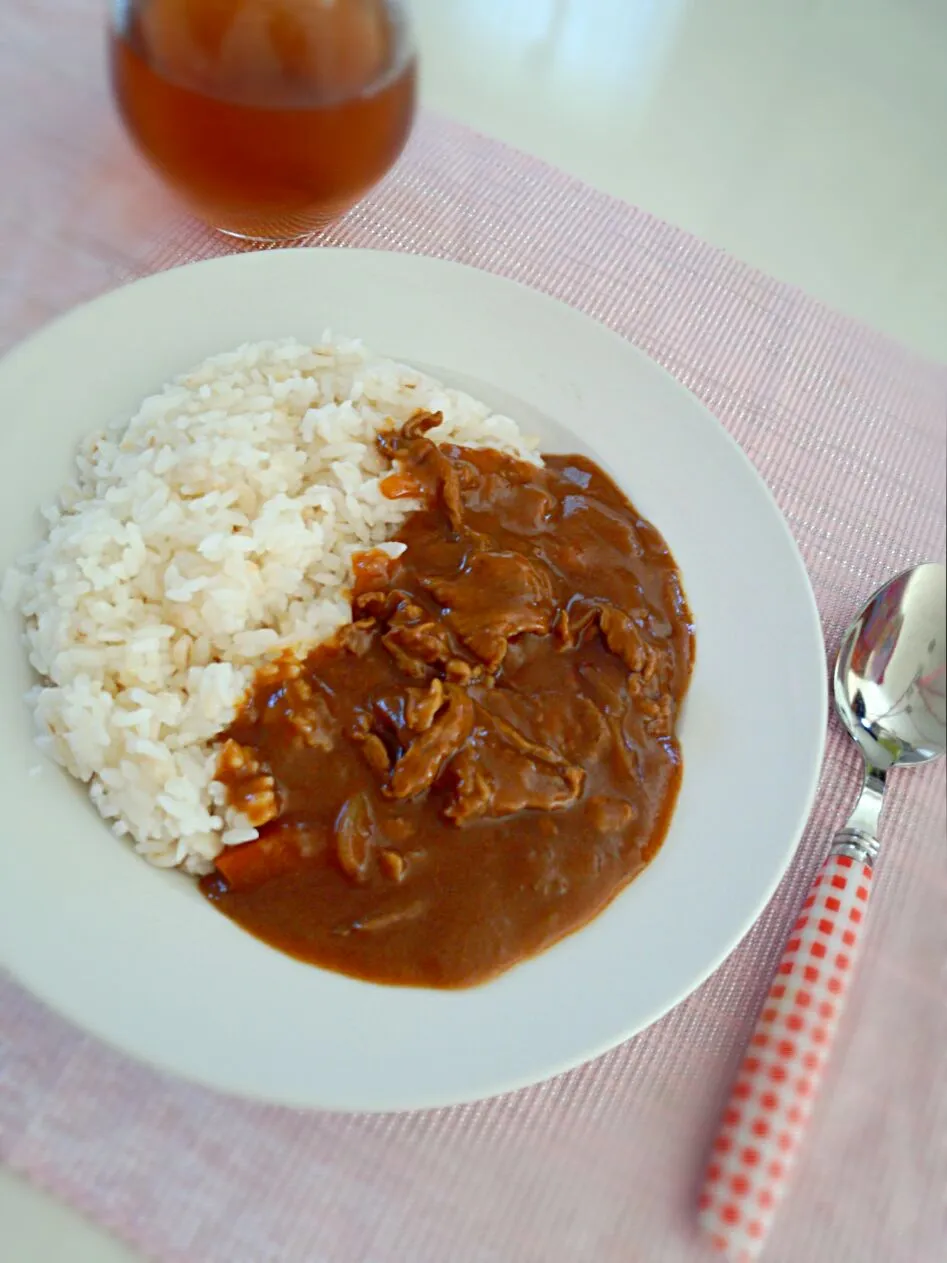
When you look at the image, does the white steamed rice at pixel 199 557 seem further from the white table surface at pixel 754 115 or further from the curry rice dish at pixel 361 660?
the white table surface at pixel 754 115

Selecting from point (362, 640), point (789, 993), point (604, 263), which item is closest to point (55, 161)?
point (604, 263)

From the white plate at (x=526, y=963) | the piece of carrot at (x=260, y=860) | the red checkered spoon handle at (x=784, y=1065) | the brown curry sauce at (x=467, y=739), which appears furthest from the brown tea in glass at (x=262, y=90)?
the red checkered spoon handle at (x=784, y=1065)

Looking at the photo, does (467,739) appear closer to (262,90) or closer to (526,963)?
(526,963)

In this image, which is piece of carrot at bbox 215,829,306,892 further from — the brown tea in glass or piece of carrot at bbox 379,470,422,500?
the brown tea in glass

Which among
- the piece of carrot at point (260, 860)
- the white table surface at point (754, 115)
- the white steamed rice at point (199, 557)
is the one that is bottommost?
the piece of carrot at point (260, 860)

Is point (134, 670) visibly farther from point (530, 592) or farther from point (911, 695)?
point (911, 695)
